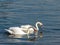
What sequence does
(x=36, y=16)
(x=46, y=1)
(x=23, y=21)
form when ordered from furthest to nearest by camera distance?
(x=46, y=1), (x=36, y=16), (x=23, y=21)

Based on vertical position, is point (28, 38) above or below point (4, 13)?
below

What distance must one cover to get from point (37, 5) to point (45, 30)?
9.98m

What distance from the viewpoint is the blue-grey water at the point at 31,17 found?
78.4ft

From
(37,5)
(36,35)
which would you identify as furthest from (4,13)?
(36,35)

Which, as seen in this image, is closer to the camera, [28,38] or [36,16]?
[28,38]

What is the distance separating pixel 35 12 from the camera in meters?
32.6

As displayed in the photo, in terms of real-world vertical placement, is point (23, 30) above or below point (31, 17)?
below

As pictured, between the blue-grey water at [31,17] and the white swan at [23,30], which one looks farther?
the white swan at [23,30]

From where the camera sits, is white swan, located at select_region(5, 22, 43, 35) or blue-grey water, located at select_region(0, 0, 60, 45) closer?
blue-grey water, located at select_region(0, 0, 60, 45)

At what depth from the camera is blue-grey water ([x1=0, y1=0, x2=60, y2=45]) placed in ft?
78.4

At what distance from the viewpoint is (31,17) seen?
99.5 feet

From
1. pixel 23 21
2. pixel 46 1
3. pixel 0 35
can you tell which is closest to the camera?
pixel 0 35

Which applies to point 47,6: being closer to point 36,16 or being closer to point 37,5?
point 37,5

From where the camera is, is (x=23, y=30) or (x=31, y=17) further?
(x=31, y=17)
